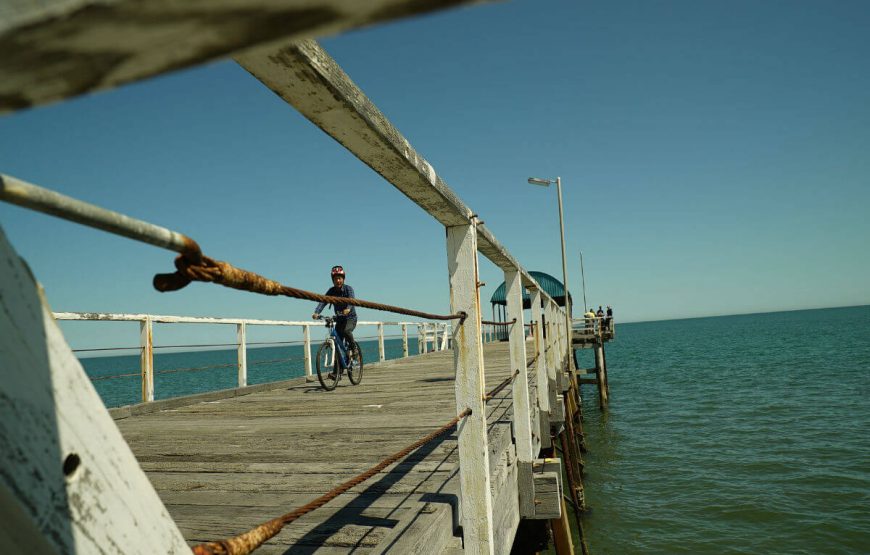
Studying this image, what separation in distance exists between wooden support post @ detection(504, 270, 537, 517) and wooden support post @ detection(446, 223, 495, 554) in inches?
61.8

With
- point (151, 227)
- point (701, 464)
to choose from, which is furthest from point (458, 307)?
point (701, 464)

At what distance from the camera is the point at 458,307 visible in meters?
2.38

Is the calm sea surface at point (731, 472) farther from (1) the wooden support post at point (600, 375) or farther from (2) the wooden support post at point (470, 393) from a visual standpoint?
(2) the wooden support post at point (470, 393)

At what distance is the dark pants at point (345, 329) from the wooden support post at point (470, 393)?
6.16 m

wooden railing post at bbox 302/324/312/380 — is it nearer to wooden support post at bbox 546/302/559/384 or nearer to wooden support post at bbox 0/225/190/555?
wooden support post at bbox 546/302/559/384

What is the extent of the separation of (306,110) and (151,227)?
554 mm

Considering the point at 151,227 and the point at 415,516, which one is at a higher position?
the point at 151,227

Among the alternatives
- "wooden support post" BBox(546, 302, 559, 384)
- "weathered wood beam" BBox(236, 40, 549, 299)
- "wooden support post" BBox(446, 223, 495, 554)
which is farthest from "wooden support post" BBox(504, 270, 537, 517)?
"wooden support post" BBox(546, 302, 559, 384)

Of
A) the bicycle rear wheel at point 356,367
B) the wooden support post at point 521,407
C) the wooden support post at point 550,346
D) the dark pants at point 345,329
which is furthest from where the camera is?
the bicycle rear wheel at point 356,367

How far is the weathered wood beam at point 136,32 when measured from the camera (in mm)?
338

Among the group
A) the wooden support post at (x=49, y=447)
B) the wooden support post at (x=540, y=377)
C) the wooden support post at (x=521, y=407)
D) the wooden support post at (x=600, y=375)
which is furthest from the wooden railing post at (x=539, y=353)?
the wooden support post at (x=600, y=375)

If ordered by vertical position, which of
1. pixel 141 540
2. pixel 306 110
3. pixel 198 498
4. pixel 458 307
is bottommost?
pixel 198 498

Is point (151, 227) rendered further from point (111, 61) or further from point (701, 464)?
point (701, 464)

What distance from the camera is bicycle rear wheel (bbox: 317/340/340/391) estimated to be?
8.02 metres
